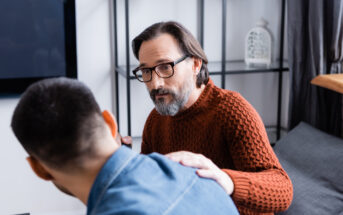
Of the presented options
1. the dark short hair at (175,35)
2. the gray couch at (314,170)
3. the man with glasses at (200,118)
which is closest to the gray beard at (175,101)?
the man with glasses at (200,118)

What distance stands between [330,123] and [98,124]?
1916mm

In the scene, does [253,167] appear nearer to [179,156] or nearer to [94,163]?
[179,156]

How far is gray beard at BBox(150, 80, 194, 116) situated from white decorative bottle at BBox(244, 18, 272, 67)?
1.17m

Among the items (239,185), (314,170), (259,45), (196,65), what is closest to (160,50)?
(196,65)

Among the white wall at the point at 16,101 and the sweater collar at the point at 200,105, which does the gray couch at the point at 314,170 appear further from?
the white wall at the point at 16,101

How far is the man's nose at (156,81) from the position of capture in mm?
1355

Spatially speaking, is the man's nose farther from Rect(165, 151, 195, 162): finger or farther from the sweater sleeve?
Rect(165, 151, 195, 162): finger

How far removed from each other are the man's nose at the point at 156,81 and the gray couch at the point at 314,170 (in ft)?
2.76

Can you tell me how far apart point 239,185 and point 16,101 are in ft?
Result: 5.59

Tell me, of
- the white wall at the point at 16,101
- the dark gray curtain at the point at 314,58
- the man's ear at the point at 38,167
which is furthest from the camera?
the white wall at the point at 16,101

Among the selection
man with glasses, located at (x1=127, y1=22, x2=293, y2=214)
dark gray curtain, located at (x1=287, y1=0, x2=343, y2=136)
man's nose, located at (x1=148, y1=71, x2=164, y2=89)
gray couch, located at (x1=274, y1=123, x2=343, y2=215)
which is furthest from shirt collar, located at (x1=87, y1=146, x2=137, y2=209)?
dark gray curtain, located at (x1=287, y1=0, x2=343, y2=136)

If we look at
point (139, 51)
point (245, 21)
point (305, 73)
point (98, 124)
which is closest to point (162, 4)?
point (245, 21)

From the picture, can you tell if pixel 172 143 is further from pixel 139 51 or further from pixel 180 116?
pixel 139 51

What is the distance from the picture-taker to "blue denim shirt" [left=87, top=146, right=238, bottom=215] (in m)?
0.66
